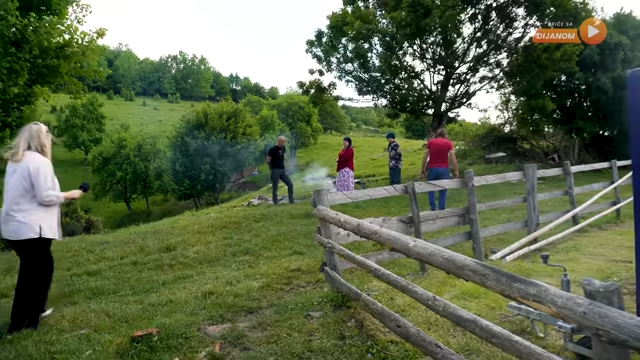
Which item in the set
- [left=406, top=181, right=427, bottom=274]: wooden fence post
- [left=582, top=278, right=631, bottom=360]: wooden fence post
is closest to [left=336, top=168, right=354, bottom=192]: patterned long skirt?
[left=406, top=181, right=427, bottom=274]: wooden fence post

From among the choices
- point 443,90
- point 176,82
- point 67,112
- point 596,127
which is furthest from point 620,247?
point 176,82

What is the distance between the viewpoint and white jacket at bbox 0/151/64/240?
429cm

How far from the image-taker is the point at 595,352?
223 centimetres

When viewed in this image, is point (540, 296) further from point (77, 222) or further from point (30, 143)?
point (77, 222)

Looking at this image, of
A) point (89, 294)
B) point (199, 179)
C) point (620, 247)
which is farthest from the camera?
point (199, 179)

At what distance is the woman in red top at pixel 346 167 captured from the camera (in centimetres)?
1146

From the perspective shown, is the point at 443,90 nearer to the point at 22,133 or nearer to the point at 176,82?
the point at 22,133

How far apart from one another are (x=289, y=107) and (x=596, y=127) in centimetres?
6379

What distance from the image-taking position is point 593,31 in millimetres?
21547

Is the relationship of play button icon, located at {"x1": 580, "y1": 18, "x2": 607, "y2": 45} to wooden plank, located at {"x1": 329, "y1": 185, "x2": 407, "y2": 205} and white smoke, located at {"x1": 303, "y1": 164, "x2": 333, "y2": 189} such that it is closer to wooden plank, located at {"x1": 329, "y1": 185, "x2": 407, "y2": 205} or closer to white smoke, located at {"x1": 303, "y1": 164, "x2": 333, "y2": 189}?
white smoke, located at {"x1": 303, "y1": 164, "x2": 333, "y2": 189}

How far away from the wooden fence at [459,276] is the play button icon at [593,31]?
52.2 feet

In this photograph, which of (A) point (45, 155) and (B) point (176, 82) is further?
(B) point (176, 82)

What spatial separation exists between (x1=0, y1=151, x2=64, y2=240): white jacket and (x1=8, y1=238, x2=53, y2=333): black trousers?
0.12 m

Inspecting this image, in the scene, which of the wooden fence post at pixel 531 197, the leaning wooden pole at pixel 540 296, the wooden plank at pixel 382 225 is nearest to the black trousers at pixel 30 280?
the wooden plank at pixel 382 225
